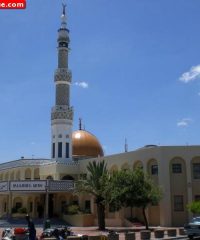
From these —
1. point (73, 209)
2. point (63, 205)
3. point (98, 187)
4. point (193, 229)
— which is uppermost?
point (98, 187)

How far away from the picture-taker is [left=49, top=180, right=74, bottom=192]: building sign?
152 feet

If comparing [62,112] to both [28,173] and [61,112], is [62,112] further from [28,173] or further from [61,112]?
[28,173]

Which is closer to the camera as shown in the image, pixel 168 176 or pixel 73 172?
pixel 168 176

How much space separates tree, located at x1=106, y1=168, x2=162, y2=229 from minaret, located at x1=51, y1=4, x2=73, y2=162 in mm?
16210

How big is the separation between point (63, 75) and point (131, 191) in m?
21.6

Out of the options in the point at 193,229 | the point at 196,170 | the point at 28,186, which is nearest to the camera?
the point at 193,229

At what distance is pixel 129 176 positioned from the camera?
35.9m

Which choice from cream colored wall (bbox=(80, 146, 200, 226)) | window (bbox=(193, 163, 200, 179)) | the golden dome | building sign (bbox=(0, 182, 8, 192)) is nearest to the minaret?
the golden dome

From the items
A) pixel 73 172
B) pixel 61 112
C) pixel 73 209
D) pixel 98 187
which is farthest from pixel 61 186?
pixel 61 112

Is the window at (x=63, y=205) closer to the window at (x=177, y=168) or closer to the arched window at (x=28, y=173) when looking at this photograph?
the arched window at (x=28, y=173)

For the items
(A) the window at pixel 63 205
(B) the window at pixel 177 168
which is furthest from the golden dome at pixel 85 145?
(B) the window at pixel 177 168

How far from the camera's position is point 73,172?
51.1m

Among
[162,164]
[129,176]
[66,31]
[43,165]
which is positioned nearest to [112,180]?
[129,176]

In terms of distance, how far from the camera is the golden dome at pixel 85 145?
2249 inches
